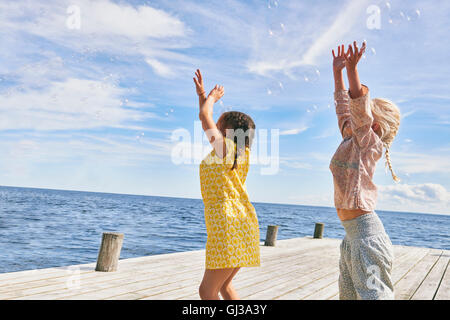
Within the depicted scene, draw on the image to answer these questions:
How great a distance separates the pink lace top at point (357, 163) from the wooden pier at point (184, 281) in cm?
265

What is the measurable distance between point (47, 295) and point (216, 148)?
270cm

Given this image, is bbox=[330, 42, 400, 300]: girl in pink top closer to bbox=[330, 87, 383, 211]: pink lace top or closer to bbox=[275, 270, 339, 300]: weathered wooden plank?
bbox=[330, 87, 383, 211]: pink lace top

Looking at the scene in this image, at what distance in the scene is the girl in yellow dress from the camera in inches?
99.1

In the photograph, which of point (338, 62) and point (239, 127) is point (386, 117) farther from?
point (239, 127)

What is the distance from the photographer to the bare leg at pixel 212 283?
98.6 inches

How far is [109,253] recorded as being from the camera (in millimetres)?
5688

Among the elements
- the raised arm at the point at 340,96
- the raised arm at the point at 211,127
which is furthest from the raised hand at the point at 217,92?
the raised arm at the point at 340,96

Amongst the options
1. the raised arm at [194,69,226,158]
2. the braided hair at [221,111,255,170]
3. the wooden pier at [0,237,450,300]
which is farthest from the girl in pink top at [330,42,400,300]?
the wooden pier at [0,237,450,300]

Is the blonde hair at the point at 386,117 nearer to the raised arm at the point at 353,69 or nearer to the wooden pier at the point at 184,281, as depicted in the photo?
the raised arm at the point at 353,69

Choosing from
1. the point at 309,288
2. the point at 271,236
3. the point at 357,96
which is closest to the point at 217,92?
the point at 357,96

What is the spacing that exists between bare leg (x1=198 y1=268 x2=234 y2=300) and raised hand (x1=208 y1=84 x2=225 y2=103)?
3.48ft

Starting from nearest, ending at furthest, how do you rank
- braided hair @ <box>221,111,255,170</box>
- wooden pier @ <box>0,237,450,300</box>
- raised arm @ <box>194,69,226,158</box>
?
1. raised arm @ <box>194,69,226,158</box>
2. braided hair @ <box>221,111,255,170</box>
3. wooden pier @ <box>0,237,450,300</box>
